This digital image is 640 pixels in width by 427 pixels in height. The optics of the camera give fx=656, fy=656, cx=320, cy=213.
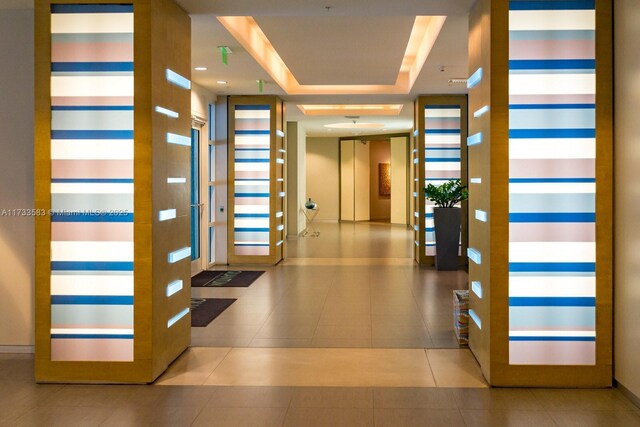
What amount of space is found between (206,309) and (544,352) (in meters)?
4.24

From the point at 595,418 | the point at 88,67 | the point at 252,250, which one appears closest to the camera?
the point at 595,418

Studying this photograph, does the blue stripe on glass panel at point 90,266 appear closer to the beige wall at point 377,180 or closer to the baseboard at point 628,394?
the baseboard at point 628,394

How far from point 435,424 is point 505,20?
2853 mm

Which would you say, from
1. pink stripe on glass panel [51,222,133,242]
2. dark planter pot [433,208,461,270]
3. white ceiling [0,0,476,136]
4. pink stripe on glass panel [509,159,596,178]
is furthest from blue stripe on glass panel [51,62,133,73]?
dark planter pot [433,208,461,270]

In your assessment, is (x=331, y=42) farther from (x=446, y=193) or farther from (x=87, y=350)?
(x=87, y=350)

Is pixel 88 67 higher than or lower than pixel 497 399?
higher

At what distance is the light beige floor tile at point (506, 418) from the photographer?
407 cm

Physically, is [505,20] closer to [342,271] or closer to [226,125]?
[342,271]

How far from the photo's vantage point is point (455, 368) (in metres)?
5.27

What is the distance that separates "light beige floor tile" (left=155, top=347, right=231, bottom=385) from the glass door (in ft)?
16.9

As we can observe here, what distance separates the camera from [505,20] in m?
4.74

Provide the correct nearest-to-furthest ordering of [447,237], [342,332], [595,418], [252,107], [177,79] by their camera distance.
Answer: [595,418] < [177,79] < [342,332] < [447,237] < [252,107]

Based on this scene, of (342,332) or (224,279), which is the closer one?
(342,332)

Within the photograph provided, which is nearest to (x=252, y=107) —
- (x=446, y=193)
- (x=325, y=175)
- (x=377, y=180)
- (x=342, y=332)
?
(x=446, y=193)
